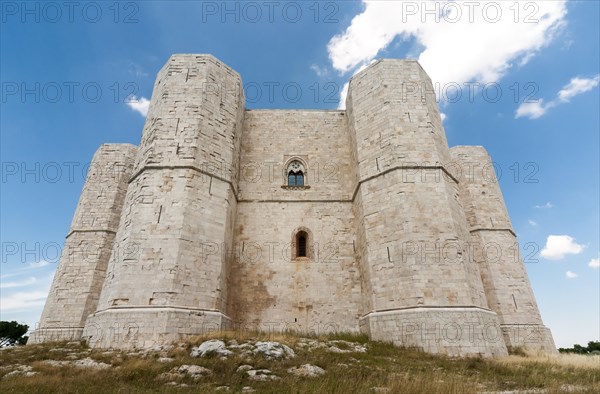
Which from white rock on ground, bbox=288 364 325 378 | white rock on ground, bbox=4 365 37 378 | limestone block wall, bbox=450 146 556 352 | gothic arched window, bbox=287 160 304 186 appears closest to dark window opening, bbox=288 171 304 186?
gothic arched window, bbox=287 160 304 186

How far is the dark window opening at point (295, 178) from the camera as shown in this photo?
16.0 metres

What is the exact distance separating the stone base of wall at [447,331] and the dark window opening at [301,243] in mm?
5120

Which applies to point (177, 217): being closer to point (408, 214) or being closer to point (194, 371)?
point (194, 371)

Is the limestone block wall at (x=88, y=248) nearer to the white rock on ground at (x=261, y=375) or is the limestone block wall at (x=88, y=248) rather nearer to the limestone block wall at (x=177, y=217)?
the limestone block wall at (x=177, y=217)

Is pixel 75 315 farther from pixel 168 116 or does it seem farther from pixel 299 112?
pixel 299 112

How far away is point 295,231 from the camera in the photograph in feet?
48.2

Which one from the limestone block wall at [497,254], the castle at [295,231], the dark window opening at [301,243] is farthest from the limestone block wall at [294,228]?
the limestone block wall at [497,254]

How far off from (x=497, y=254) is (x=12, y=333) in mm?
39584

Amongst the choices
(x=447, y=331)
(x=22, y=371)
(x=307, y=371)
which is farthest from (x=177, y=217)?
(x=447, y=331)

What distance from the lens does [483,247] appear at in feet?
53.4

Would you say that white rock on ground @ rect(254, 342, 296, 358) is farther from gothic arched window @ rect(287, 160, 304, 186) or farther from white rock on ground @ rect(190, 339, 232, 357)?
gothic arched window @ rect(287, 160, 304, 186)

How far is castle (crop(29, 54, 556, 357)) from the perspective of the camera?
10586 mm

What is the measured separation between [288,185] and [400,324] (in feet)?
26.5

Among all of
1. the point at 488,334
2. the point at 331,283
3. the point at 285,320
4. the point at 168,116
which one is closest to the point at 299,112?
the point at 168,116
